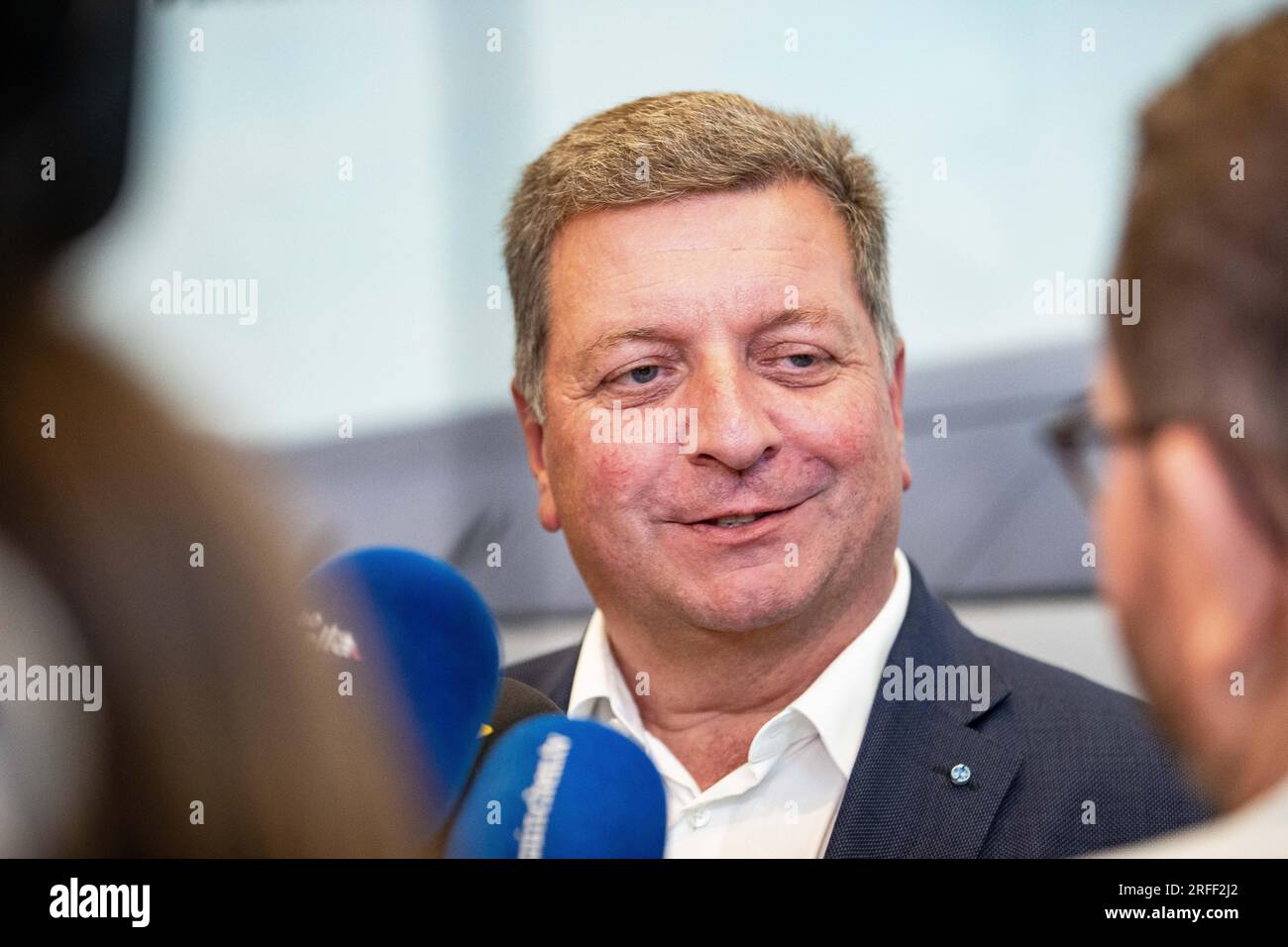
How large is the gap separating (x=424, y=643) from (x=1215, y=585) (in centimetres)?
136

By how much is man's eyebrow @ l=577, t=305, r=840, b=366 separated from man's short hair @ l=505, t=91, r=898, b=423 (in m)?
0.08

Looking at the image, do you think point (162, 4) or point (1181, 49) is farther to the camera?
point (162, 4)

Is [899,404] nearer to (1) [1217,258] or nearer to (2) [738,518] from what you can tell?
(2) [738,518]

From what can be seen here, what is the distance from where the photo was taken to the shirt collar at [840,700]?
93.2 inches

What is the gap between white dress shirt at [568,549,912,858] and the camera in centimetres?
236

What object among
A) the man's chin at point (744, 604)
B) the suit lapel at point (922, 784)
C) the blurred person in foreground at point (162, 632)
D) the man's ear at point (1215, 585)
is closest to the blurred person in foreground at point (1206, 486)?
the man's ear at point (1215, 585)

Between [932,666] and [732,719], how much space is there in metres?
0.35

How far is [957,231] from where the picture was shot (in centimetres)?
235

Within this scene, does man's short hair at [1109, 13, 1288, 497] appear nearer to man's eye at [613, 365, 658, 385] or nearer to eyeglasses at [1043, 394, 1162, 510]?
eyeglasses at [1043, 394, 1162, 510]

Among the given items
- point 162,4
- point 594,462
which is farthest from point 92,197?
point 162,4

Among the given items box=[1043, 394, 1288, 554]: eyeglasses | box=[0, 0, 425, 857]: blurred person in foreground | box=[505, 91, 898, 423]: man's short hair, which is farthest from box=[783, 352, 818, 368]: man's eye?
box=[0, 0, 425, 857]: blurred person in foreground

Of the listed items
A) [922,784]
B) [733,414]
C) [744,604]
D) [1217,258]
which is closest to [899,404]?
[733,414]

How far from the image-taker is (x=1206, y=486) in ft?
4.28
